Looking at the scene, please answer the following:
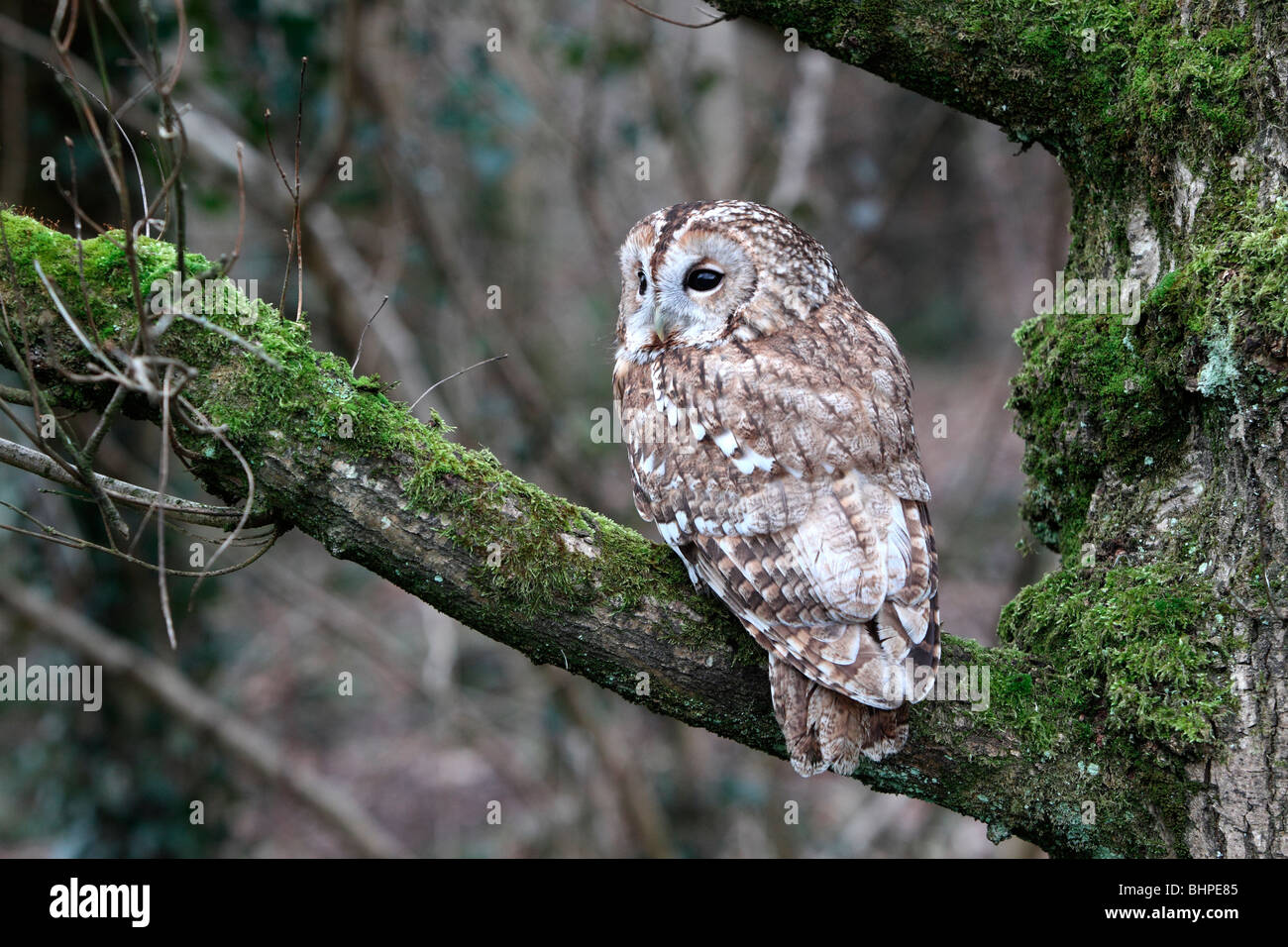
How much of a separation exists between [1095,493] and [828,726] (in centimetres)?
125

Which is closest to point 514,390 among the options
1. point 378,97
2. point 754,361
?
point 378,97

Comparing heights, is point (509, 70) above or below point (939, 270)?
below

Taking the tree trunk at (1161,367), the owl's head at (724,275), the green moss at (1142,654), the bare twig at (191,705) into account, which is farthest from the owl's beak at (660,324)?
the bare twig at (191,705)

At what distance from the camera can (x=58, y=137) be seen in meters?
5.60

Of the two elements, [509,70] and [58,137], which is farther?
[509,70]

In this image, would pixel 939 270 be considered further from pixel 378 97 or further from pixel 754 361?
pixel 754 361

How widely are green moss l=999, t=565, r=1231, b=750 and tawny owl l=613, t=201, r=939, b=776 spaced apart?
47cm

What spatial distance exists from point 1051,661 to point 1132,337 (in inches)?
40.6

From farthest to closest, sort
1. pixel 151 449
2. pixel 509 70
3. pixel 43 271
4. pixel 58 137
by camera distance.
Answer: pixel 509 70 → pixel 151 449 → pixel 58 137 → pixel 43 271

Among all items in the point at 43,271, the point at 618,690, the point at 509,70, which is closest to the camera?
the point at 43,271

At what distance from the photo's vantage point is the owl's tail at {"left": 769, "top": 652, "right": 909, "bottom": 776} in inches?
105

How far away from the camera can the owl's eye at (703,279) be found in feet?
11.0

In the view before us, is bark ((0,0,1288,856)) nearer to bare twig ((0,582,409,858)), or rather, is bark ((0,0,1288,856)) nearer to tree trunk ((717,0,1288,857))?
tree trunk ((717,0,1288,857))
